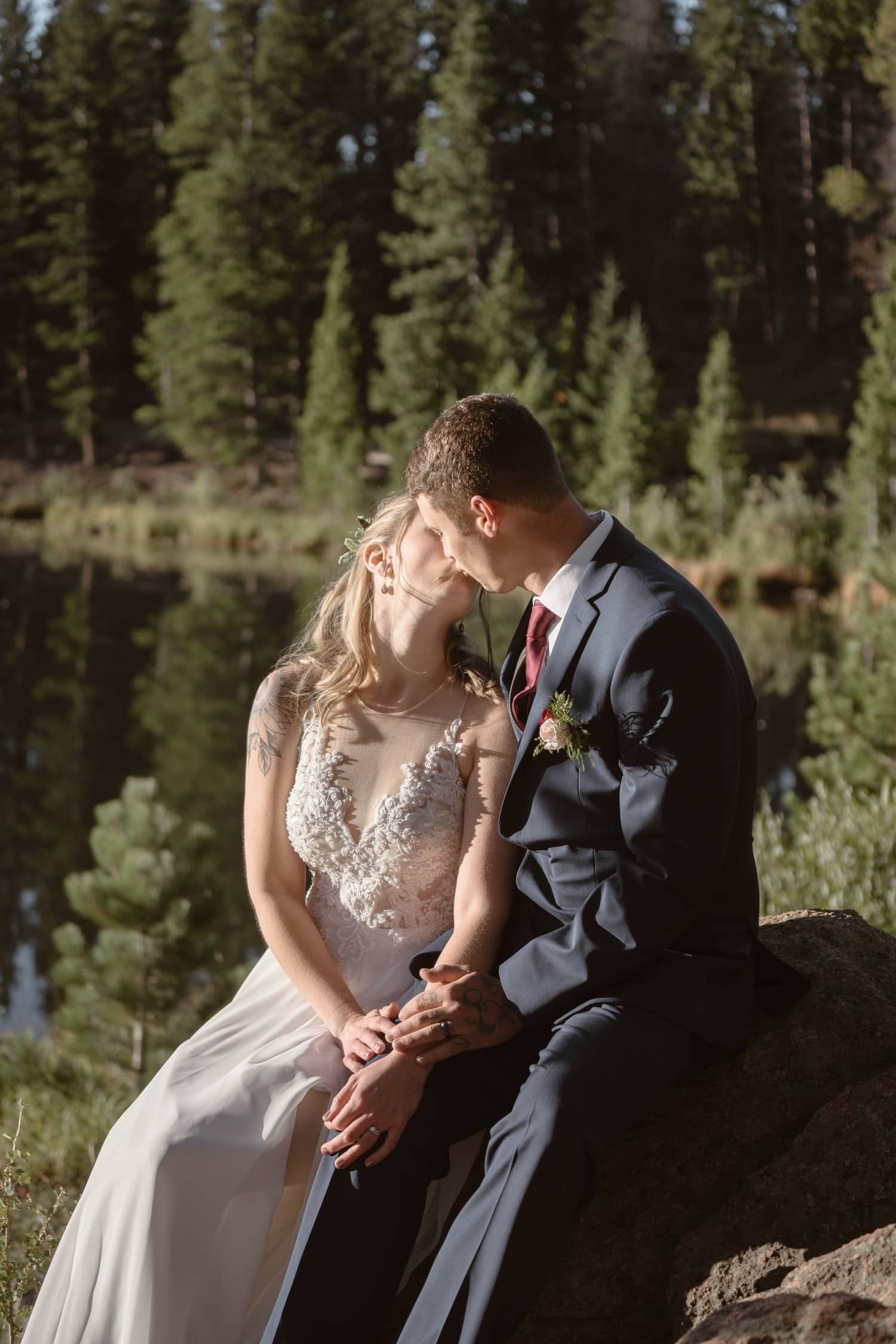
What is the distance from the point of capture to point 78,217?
3909 centimetres

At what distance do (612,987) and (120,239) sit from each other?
43.2 m

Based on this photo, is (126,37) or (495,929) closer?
(495,929)

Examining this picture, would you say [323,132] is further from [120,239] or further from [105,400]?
[105,400]

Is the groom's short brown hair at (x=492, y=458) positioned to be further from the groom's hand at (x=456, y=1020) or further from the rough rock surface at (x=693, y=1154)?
the rough rock surface at (x=693, y=1154)

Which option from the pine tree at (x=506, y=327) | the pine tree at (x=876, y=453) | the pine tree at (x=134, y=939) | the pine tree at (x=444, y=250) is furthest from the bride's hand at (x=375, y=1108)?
the pine tree at (x=506, y=327)

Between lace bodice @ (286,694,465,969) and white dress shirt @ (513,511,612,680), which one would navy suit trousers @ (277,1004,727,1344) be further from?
white dress shirt @ (513,511,612,680)

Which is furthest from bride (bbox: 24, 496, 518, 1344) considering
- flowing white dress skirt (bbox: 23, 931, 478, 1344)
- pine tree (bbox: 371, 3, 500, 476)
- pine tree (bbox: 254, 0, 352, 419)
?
pine tree (bbox: 254, 0, 352, 419)

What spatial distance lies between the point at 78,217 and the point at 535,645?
1589 inches

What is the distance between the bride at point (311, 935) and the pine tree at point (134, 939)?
3.06 meters

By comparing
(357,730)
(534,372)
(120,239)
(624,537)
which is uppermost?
(120,239)

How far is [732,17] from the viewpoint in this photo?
27.8m

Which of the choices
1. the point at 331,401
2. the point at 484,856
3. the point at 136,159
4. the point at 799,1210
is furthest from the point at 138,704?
the point at 136,159

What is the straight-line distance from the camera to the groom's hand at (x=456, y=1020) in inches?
Answer: 96.9

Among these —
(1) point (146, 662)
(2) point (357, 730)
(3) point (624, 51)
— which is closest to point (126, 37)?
(3) point (624, 51)
